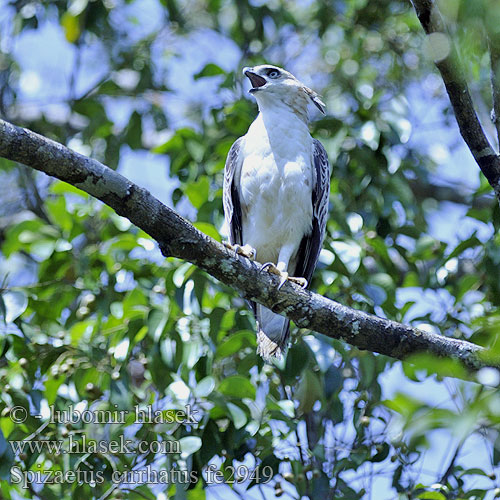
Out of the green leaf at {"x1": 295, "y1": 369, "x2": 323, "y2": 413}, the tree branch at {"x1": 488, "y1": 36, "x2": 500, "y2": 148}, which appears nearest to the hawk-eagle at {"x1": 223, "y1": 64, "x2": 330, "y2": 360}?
the green leaf at {"x1": 295, "y1": 369, "x2": 323, "y2": 413}

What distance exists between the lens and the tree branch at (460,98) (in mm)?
3012

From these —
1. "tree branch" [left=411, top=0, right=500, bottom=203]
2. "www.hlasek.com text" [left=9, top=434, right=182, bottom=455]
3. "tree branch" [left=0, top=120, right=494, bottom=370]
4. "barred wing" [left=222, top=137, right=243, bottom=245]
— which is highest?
"tree branch" [left=411, top=0, right=500, bottom=203]

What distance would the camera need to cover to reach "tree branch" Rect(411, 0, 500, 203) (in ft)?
9.88

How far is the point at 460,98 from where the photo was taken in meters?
3.17

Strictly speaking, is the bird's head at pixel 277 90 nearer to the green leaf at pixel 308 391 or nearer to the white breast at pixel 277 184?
the white breast at pixel 277 184

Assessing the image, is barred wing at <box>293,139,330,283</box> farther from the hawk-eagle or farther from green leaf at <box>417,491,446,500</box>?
green leaf at <box>417,491,446,500</box>

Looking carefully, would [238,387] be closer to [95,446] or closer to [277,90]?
[95,446]

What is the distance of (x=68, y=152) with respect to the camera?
2898mm

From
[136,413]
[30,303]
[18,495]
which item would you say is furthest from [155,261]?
[18,495]

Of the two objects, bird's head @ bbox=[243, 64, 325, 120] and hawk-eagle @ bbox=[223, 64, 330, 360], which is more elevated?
bird's head @ bbox=[243, 64, 325, 120]

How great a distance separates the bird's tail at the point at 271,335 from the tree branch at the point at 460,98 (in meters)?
1.38

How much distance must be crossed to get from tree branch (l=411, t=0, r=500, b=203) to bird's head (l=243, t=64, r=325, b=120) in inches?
68.1

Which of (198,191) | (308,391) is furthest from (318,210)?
(308,391)

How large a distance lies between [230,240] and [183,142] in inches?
32.7
